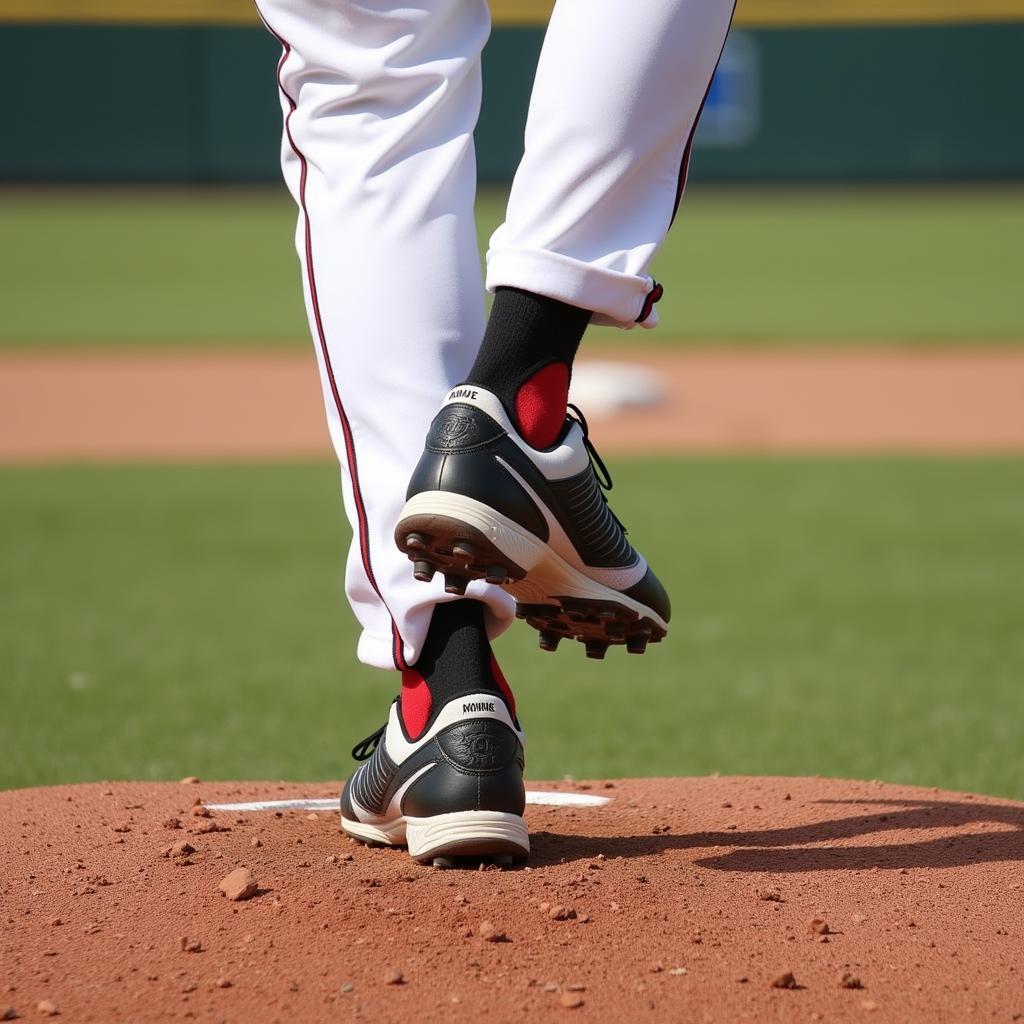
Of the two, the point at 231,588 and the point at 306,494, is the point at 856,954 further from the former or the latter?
the point at 306,494

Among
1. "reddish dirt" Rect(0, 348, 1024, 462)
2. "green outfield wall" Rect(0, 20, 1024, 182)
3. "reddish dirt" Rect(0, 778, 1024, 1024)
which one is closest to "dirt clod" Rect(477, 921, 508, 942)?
"reddish dirt" Rect(0, 778, 1024, 1024)

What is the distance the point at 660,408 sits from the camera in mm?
8062

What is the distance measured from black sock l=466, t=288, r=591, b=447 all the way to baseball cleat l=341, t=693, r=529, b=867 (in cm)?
27

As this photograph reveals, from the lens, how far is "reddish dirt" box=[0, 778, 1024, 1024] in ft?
3.71

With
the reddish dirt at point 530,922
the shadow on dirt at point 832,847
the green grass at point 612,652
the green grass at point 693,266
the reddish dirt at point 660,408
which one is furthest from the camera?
the green grass at point 693,266

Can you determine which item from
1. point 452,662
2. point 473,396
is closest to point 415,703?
point 452,662

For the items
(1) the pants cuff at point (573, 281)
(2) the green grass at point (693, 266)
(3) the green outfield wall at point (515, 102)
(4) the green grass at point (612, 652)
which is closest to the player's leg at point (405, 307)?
(1) the pants cuff at point (573, 281)

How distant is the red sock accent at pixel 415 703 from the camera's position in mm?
1442

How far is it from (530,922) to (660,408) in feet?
22.6

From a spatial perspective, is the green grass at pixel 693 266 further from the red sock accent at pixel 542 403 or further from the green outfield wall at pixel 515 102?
the red sock accent at pixel 542 403

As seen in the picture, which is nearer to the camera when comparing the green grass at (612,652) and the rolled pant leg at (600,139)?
the rolled pant leg at (600,139)

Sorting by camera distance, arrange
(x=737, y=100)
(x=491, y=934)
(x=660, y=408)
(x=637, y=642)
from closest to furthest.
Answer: (x=491, y=934)
(x=637, y=642)
(x=660, y=408)
(x=737, y=100)

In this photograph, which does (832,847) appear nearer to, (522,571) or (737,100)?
(522,571)

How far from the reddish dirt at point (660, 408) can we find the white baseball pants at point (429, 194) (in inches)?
211
